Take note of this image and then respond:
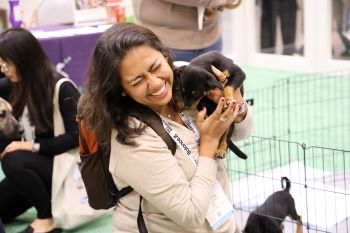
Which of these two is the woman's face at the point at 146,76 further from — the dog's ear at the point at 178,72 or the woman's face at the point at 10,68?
the woman's face at the point at 10,68

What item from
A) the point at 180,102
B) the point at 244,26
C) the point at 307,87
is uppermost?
the point at 180,102

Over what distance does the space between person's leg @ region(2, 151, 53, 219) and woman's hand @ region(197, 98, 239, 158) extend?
4.34ft

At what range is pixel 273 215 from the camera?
2143mm

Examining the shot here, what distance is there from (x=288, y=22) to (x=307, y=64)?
609 mm

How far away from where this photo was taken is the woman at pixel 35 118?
255 cm

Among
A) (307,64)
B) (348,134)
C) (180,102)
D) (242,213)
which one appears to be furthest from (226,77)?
(307,64)

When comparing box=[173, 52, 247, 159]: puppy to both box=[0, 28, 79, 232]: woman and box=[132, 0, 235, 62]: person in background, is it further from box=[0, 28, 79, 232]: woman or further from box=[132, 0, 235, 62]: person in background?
box=[0, 28, 79, 232]: woman

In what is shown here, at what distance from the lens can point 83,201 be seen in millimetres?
2635

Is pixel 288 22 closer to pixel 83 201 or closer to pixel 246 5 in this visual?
pixel 246 5

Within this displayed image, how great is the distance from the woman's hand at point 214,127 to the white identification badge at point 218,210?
4.8 inches

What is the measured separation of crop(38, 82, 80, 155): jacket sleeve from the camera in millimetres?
2533

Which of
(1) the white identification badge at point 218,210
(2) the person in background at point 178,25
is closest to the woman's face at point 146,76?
(1) the white identification badge at point 218,210

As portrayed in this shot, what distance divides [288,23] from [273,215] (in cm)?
401

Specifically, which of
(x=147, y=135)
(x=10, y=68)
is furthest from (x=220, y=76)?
(x=10, y=68)
